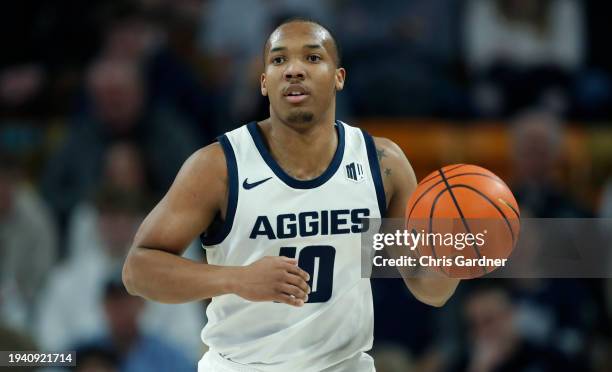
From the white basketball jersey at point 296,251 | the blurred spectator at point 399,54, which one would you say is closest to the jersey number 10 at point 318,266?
the white basketball jersey at point 296,251

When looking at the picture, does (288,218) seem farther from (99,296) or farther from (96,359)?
(99,296)

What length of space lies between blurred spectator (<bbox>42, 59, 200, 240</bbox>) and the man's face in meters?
4.15

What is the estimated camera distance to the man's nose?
414cm

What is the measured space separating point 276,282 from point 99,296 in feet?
13.7

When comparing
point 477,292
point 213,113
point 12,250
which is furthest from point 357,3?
point 12,250

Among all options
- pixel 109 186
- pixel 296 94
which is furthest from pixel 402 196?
pixel 109 186

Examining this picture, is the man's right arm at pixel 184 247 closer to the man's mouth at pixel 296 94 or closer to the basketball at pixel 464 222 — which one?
the man's mouth at pixel 296 94

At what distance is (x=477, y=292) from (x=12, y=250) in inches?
147

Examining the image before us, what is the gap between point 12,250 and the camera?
8.20 metres

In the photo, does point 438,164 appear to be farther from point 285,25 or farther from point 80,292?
point 285,25

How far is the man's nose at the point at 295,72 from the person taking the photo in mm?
4141

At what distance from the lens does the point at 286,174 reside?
4301 mm

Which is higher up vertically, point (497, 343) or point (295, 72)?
point (295, 72)

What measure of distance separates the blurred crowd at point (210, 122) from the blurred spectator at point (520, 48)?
0.6 inches
